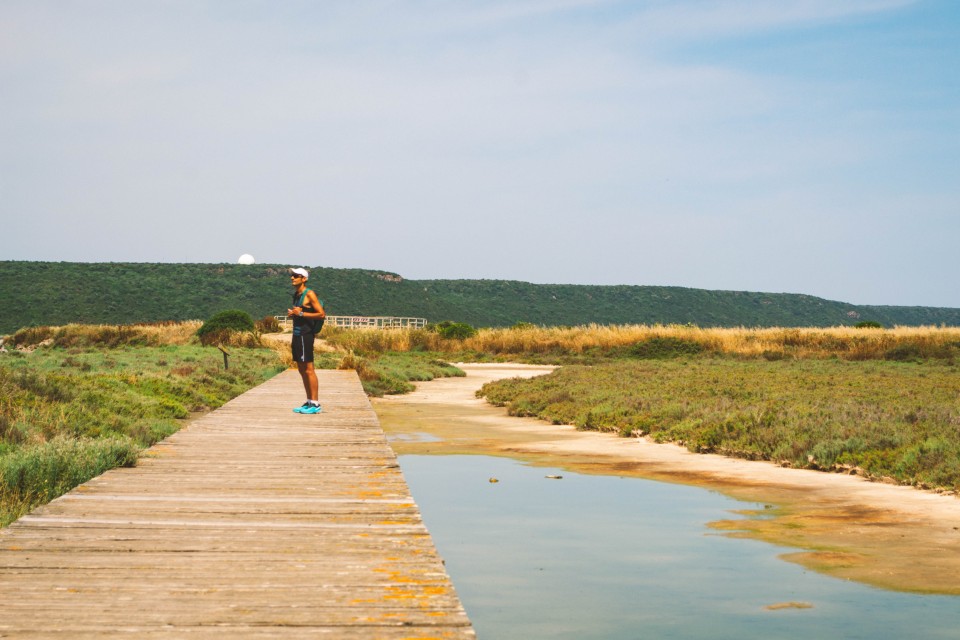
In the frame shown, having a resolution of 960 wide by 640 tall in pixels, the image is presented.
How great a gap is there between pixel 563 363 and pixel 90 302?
247 ft

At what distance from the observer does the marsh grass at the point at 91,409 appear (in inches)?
337

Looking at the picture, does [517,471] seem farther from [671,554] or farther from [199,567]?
[199,567]

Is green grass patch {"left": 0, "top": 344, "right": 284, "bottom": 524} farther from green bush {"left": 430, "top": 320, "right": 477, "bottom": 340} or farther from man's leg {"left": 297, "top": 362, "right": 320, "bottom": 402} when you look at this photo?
green bush {"left": 430, "top": 320, "right": 477, "bottom": 340}

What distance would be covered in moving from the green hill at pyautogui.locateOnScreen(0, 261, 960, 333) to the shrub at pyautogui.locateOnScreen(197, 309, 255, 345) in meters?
50.7

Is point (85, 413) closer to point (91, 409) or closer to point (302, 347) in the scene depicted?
point (91, 409)

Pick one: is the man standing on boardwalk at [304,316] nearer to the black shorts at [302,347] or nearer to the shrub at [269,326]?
the black shorts at [302,347]

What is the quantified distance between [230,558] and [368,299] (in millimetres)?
121594

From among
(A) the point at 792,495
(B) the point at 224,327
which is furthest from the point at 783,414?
(B) the point at 224,327

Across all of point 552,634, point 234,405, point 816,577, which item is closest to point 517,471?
point 234,405

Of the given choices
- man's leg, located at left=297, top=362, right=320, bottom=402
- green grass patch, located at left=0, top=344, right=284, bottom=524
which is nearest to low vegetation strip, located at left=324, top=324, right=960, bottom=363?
green grass patch, located at left=0, top=344, right=284, bottom=524

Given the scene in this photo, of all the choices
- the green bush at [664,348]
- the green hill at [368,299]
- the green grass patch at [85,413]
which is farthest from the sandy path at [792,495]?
the green hill at [368,299]

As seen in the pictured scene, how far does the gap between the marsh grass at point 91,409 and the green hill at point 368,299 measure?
71.6 m

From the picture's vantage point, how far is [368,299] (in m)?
126

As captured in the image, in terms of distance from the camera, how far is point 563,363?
43.3m
